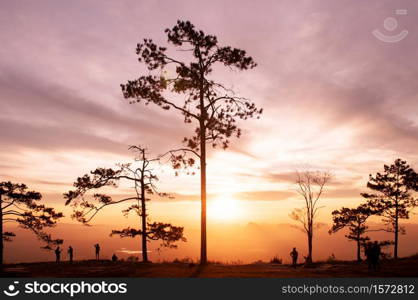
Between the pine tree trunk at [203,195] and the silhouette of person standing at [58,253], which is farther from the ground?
the pine tree trunk at [203,195]

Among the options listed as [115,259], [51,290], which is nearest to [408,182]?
[115,259]

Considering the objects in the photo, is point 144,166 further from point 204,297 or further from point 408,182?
point 408,182

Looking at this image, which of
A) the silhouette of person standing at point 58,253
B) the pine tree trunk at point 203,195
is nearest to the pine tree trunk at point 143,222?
the silhouette of person standing at point 58,253

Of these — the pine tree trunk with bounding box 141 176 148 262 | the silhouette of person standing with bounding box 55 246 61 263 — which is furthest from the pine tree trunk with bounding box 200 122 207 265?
the silhouette of person standing with bounding box 55 246 61 263

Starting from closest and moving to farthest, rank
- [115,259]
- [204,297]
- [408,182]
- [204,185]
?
[204,297]
[204,185]
[115,259]
[408,182]

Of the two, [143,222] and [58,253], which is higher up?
[143,222]

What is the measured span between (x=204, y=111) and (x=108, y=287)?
14.9 m

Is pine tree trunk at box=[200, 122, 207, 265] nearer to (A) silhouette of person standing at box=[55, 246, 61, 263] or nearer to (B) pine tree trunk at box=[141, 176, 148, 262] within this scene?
(B) pine tree trunk at box=[141, 176, 148, 262]

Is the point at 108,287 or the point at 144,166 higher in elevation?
the point at 144,166

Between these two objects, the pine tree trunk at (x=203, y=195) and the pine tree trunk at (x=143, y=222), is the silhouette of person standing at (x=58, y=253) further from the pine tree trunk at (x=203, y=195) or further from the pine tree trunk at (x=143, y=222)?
the pine tree trunk at (x=203, y=195)

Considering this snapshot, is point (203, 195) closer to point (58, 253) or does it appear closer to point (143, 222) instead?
point (143, 222)

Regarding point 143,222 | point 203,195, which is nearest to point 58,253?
point 143,222

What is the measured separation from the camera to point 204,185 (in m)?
28.2

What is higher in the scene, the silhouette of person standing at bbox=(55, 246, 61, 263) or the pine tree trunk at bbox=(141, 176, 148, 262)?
the pine tree trunk at bbox=(141, 176, 148, 262)
